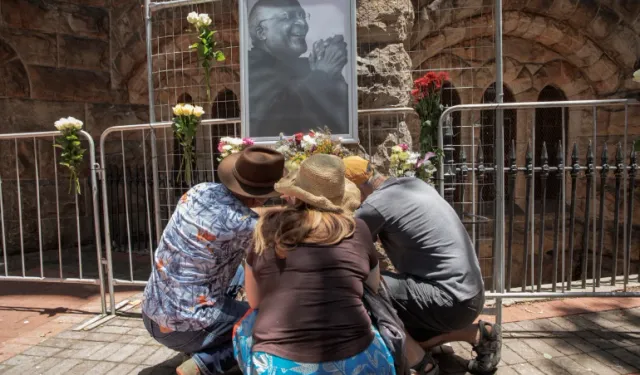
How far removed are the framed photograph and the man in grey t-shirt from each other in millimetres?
1270

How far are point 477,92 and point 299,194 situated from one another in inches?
233

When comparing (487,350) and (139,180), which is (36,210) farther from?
(487,350)

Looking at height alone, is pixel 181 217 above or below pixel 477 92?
below

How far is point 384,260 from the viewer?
401 centimetres

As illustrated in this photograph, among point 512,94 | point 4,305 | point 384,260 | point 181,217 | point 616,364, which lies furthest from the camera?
point 512,94

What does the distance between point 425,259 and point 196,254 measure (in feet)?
3.93

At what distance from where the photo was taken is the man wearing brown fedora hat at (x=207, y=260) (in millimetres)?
2543

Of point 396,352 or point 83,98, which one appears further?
point 83,98

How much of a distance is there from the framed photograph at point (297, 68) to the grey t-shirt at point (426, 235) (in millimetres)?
1265

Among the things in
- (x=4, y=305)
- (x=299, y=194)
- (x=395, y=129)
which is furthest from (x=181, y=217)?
(x=4, y=305)

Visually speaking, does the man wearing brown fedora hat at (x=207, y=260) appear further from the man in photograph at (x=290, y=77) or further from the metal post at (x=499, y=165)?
the metal post at (x=499, y=165)

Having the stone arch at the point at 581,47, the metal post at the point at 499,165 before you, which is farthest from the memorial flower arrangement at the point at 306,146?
the stone arch at the point at 581,47

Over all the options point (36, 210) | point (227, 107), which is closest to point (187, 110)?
point (227, 107)

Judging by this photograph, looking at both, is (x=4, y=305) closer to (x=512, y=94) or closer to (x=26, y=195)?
(x=26, y=195)
